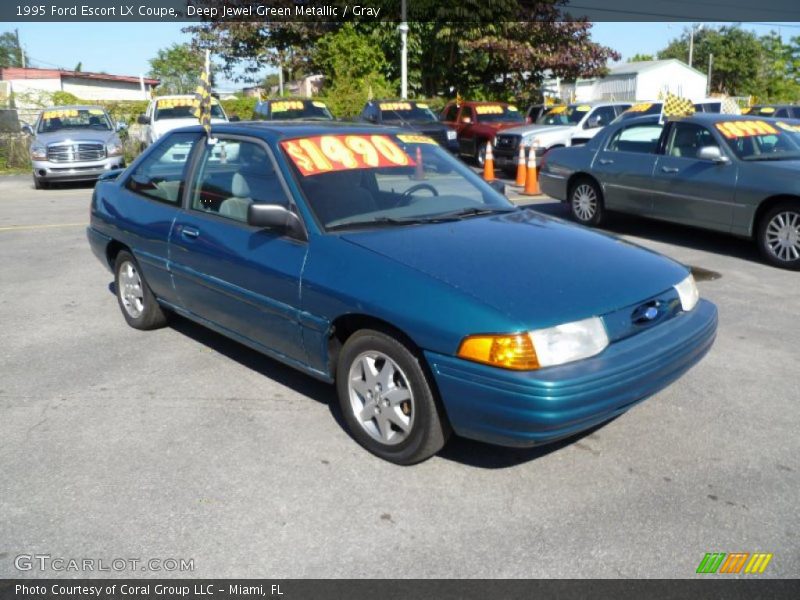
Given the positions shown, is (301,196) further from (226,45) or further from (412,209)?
(226,45)

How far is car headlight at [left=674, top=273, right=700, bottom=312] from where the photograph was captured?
381 centimetres

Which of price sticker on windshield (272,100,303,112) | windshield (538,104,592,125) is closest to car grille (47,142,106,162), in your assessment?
price sticker on windshield (272,100,303,112)

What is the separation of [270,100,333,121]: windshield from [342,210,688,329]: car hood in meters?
14.5

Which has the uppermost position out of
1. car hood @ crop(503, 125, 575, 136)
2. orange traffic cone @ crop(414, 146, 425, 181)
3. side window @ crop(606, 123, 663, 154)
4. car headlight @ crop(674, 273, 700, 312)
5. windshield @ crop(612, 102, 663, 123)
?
windshield @ crop(612, 102, 663, 123)

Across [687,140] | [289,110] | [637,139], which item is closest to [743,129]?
[687,140]

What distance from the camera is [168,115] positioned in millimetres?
17703

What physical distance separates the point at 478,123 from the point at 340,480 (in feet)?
54.7

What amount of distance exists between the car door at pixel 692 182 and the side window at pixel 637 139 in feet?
0.85

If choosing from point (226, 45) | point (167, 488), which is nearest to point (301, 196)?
point (167, 488)

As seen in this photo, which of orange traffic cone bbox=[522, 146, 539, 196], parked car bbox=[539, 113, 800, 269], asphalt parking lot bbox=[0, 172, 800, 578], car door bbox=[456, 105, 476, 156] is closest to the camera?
asphalt parking lot bbox=[0, 172, 800, 578]

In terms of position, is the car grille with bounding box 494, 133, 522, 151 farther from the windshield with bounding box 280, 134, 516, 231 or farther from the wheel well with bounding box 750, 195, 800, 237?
the windshield with bounding box 280, 134, 516, 231

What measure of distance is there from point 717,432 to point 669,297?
0.82 meters

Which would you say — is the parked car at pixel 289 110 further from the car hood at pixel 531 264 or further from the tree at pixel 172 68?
the tree at pixel 172 68

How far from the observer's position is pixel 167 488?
347cm
